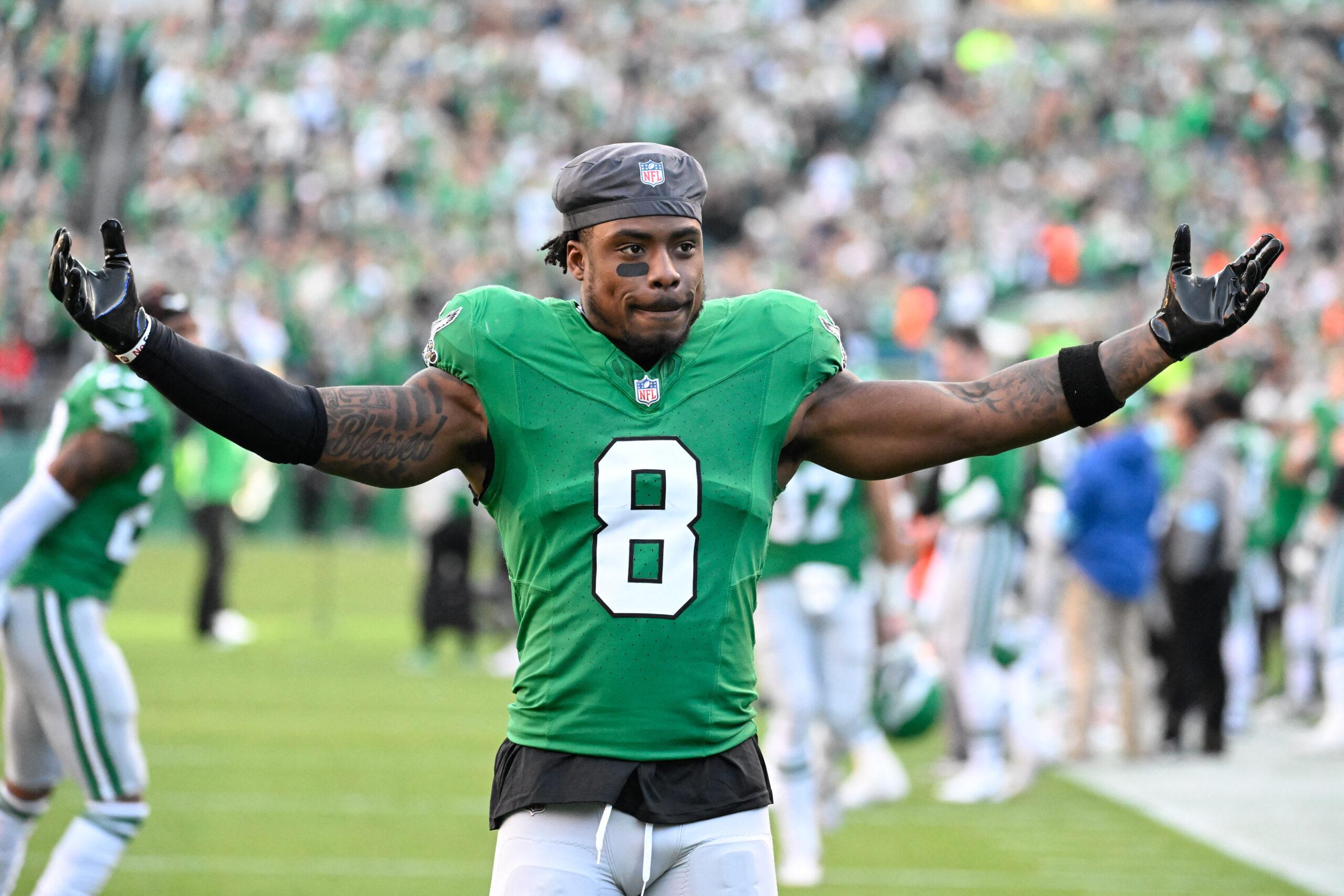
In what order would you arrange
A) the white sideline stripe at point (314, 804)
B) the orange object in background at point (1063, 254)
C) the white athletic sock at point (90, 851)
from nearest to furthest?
the white athletic sock at point (90, 851) < the white sideline stripe at point (314, 804) < the orange object in background at point (1063, 254)

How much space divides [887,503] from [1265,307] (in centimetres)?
1621

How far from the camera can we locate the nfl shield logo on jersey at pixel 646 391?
332cm

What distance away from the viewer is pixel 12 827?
18.8 feet

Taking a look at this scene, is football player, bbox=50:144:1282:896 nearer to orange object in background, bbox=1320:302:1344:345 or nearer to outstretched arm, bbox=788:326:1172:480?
outstretched arm, bbox=788:326:1172:480

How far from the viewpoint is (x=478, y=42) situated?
27672 mm

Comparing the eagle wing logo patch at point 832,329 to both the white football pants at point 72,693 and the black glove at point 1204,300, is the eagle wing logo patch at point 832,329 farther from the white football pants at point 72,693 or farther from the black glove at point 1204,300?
the white football pants at point 72,693

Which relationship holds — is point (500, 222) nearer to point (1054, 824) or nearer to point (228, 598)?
point (228, 598)

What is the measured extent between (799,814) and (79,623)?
316 centimetres

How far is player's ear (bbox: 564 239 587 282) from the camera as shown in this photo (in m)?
3.44

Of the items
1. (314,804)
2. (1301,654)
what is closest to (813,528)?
(314,804)

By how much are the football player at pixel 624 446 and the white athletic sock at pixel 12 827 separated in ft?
9.42

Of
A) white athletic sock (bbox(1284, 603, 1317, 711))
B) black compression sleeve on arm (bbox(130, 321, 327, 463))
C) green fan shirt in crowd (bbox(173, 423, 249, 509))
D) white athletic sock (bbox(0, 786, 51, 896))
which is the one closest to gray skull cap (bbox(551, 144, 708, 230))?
black compression sleeve on arm (bbox(130, 321, 327, 463))

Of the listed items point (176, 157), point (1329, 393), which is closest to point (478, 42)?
point (176, 157)

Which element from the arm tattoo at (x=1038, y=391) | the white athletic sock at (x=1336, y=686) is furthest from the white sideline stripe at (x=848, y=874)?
the arm tattoo at (x=1038, y=391)
